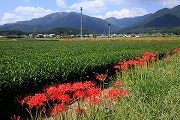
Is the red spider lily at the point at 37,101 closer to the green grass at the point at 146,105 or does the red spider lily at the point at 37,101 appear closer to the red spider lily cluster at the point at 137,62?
the green grass at the point at 146,105

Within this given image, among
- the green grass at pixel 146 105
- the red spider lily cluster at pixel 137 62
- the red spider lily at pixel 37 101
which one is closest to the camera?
the red spider lily at pixel 37 101

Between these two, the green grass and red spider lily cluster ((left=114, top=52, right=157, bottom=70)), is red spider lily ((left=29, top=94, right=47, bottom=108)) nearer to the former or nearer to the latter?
the green grass

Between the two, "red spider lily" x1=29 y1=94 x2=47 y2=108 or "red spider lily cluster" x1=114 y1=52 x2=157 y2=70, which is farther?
"red spider lily cluster" x1=114 y1=52 x2=157 y2=70

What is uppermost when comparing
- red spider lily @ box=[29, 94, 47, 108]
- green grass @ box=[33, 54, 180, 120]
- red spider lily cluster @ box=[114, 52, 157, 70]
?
red spider lily @ box=[29, 94, 47, 108]

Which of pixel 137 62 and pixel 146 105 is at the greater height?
pixel 137 62

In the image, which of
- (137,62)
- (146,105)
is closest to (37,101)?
(146,105)

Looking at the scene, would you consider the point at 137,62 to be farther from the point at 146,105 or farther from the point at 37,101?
the point at 37,101

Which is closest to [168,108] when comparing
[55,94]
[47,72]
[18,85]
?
[55,94]

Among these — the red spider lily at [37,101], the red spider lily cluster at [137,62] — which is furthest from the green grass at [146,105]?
the red spider lily at [37,101]

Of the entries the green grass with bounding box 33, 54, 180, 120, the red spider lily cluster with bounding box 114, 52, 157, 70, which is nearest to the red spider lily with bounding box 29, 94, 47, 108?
the green grass with bounding box 33, 54, 180, 120

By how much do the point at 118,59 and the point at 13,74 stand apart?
937 cm

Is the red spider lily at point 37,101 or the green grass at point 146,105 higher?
the red spider lily at point 37,101

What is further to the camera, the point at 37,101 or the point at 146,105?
the point at 146,105

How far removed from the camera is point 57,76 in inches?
420
